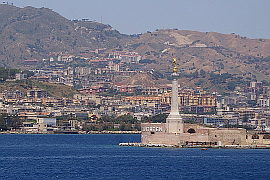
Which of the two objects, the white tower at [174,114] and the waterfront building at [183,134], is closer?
the white tower at [174,114]

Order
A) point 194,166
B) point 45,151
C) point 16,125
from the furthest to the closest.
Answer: point 16,125 → point 45,151 → point 194,166

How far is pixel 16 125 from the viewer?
182m

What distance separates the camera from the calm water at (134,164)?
76000 mm

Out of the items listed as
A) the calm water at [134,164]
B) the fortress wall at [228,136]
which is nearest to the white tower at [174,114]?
the calm water at [134,164]

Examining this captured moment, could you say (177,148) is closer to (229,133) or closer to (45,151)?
(229,133)

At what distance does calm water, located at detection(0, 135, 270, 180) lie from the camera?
2992 inches

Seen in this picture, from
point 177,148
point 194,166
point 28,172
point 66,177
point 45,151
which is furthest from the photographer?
point 45,151

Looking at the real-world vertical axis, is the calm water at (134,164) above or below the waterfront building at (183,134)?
below

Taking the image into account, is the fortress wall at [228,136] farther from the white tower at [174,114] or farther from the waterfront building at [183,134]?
the white tower at [174,114]

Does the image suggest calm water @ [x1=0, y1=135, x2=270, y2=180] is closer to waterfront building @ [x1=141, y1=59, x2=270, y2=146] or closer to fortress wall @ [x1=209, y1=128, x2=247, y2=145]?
waterfront building @ [x1=141, y1=59, x2=270, y2=146]

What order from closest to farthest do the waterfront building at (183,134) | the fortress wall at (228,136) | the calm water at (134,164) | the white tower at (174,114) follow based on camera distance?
the calm water at (134,164)
the white tower at (174,114)
the waterfront building at (183,134)
the fortress wall at (228,136)

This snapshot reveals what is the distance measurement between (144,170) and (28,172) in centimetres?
875

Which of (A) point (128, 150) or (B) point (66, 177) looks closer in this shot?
(B) point (66, 177)

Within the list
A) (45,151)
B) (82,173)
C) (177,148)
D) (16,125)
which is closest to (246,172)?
(82,173)
